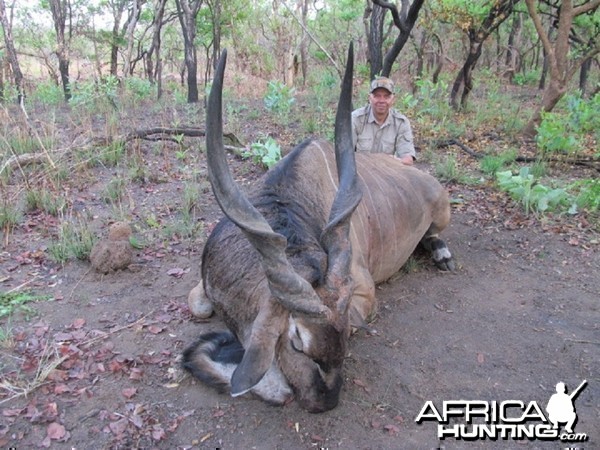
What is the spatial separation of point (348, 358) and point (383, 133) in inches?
129

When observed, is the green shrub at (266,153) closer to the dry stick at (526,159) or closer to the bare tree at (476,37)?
the dry stick at (526,159)

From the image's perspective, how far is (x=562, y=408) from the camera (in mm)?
3006

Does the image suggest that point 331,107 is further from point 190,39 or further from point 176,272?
point 176,272

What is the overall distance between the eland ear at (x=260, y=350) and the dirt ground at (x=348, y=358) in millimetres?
490

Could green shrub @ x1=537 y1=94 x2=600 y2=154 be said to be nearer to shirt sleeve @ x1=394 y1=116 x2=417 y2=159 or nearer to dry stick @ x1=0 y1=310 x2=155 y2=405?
shirt sleeve @ x1=394 y1=116 x2=417 y2=159

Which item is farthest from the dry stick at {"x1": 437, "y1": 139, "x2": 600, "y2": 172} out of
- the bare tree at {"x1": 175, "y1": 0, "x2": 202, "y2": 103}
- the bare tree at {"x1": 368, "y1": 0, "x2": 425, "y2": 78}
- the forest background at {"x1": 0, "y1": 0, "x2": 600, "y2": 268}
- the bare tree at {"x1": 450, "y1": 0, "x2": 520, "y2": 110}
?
the bare tree at {"x1": 175, "y1": 0, "x2": 202, "y2": 103}

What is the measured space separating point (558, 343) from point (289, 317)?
2.10 metres

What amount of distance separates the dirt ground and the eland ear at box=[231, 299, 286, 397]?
0.49 m

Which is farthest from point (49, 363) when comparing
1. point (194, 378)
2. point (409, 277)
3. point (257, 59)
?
point (257, 59)

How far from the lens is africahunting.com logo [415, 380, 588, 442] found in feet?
9.37

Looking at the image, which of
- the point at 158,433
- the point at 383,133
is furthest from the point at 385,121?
the point at 158,433

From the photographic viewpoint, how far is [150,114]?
1078 cm

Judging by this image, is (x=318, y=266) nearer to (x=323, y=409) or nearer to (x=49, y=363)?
(x=323, y=409)

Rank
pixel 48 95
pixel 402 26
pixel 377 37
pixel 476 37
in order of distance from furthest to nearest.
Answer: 1. pixel 48 95
2. pixel 476 37
3. pixel 377 37
4. pixel 402 26
